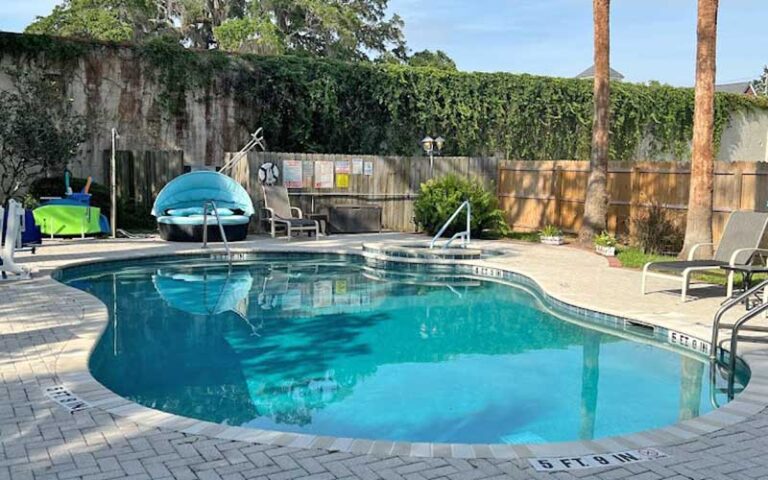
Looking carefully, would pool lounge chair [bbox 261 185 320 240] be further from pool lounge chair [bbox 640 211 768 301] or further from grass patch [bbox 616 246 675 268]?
pool lounge chair [bbox 640 211 768 301]

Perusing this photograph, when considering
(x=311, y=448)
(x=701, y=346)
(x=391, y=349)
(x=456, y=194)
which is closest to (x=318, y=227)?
(x=456, y=194)

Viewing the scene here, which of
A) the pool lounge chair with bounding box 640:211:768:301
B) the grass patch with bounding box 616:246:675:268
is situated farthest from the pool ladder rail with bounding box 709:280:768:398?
the grass patch with bounding box 616:246:675:268

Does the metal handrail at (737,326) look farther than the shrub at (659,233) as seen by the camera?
No

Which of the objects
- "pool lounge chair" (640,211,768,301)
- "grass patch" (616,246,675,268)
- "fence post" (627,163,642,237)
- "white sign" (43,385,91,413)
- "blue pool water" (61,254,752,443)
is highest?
"fence post" (627,163,642,237)

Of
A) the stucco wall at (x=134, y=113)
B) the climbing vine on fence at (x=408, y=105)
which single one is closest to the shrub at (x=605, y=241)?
the climbing vine on fence at (x=408, y=105)

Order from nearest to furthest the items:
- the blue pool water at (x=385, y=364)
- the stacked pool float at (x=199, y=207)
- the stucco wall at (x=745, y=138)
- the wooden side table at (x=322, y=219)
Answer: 1. the blue pool water at (x=385, y=364)
2. the stacked pool float at (x=199, y=207)
3. the wooden side table at (x=322, y=219)
4. the stucco wall at (x=745, y=138)

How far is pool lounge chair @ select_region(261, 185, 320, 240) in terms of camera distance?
14797 mm

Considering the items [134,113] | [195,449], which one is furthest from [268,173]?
[195,449]

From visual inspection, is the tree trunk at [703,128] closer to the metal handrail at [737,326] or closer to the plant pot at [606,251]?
the plant pot at [606,251]

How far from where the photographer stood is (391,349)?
711 centimetres

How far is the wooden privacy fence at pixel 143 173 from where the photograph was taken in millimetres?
16141

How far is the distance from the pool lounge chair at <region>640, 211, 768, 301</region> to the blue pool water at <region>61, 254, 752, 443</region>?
1495mm

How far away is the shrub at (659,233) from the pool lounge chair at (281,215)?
260 inches

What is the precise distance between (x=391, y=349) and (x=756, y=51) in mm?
27630
